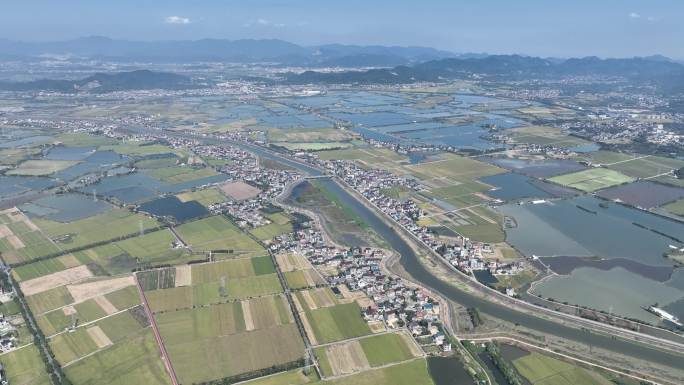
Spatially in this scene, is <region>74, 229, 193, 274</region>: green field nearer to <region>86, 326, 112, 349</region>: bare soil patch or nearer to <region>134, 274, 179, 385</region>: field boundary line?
<region>134, 274, 179, 385</region>: field boundary line

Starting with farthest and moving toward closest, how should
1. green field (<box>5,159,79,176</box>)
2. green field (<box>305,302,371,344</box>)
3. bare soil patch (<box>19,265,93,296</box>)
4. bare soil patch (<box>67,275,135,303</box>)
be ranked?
1. green field (<box>5,159,79,176</box>)
2. bare soil patch (<box>19,265,93,296</box>)
3. bare soil patch (<box>67,275,135,303</box>)
4. green field (<box>305,302,371,344</box>)

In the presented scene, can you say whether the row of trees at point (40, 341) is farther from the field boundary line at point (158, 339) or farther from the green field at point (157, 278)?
the green field at point (157, 278)

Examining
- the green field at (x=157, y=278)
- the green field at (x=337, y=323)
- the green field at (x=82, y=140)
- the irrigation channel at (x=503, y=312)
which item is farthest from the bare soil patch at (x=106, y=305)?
the green field at (x=82, y=140)

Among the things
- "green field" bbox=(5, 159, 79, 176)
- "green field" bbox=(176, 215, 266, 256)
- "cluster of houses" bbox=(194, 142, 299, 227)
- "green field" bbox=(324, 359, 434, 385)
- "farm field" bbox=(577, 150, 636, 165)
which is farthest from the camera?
"farm field" bbox=(577, 150, 636, 165)

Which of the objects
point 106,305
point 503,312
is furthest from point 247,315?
point 503,312

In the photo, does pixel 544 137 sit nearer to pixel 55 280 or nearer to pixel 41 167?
pixel 55 280

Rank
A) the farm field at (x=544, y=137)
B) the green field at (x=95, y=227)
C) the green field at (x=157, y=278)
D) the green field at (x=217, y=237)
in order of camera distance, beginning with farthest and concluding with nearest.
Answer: the farm field at (x=544, y=137)
the green field at (x=95, y=227)
the green field at (x=217, y=237)
the green field at (x=157, y=278)

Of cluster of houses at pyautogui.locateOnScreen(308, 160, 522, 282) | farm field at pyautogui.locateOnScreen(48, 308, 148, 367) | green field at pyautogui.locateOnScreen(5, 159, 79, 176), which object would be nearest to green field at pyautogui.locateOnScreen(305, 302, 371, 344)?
farm field at pyautogui.locateOnScreen(48, 308, 148, 367)

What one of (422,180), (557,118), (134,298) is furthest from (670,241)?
(557,118)
